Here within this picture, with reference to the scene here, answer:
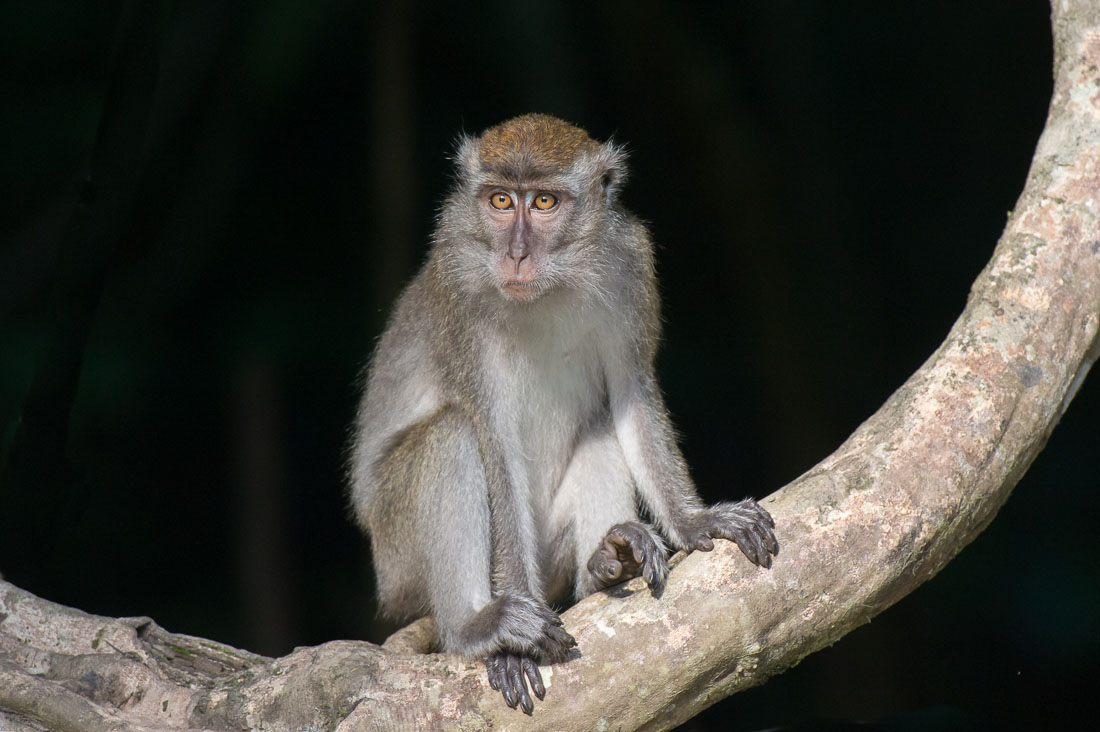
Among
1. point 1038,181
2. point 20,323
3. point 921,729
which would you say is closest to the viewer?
point 1038,181

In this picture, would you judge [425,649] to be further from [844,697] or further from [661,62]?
[661,62]

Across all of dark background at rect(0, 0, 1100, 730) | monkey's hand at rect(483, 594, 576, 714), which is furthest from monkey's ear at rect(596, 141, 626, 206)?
dark background at rect(0, 0, 1100, 730)

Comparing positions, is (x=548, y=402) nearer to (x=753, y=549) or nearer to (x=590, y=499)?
(x=590, y=499)

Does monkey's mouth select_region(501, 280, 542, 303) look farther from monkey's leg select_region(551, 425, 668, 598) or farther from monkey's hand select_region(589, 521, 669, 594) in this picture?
monkey's hand select_region(589, 521, 669, 594)

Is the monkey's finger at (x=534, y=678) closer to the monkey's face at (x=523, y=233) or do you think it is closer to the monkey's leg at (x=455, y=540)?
Result: the monkey's leg at (x=455, y=540)

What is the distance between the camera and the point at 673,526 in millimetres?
5188

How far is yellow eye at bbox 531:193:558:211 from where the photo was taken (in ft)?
17.2

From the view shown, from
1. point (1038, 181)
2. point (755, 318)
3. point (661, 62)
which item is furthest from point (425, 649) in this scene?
point (661, 62)

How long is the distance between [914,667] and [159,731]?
610 centimetres

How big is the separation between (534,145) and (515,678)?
2.54 meters

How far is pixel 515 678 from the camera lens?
4199 mm

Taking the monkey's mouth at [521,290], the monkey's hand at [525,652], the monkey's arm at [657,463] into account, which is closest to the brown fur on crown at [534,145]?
the monkey's mouth at [521,290]

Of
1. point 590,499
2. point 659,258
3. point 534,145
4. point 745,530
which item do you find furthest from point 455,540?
point 659,258

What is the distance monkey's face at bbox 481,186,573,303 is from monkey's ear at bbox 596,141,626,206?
0.95 ft
